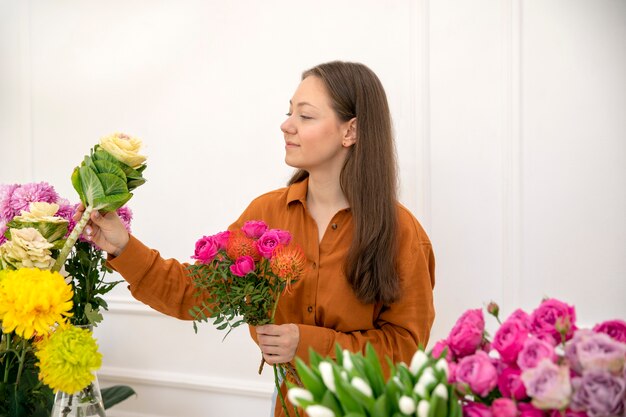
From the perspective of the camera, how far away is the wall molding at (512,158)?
6.05 ft

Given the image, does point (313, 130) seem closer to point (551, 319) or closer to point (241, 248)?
point (241, 248)

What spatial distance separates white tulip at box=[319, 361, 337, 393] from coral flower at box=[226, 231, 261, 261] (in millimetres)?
488

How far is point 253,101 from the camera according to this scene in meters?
2.20

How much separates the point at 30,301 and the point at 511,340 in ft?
2.36

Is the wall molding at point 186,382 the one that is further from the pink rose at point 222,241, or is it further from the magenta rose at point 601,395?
the magenta rose at point 601,395

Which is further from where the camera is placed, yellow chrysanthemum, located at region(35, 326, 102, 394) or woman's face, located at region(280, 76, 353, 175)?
woman's face, located at region(280, 76, 353, 175)

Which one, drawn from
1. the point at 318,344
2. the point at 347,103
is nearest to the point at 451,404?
the point at 318,344

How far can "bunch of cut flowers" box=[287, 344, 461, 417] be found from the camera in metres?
0.59

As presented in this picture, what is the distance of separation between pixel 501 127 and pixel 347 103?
0.58 m

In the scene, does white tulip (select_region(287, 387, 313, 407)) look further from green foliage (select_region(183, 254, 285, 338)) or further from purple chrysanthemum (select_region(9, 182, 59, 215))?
purple chrysanthemum (select_region(9, 182, 59, 215))

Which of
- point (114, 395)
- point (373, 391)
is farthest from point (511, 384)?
point (114, 395)

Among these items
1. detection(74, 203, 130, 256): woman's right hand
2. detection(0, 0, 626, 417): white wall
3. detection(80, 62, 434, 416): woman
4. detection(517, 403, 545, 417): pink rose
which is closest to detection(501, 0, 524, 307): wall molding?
detection(0, 0, 626, 417): white wall

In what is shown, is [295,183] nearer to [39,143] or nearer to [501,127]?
[501,127]

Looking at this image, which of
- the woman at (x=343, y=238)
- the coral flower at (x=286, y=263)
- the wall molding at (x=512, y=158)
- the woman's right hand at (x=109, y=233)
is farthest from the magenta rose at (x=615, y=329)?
the wall molding at (x=512, y=158)
